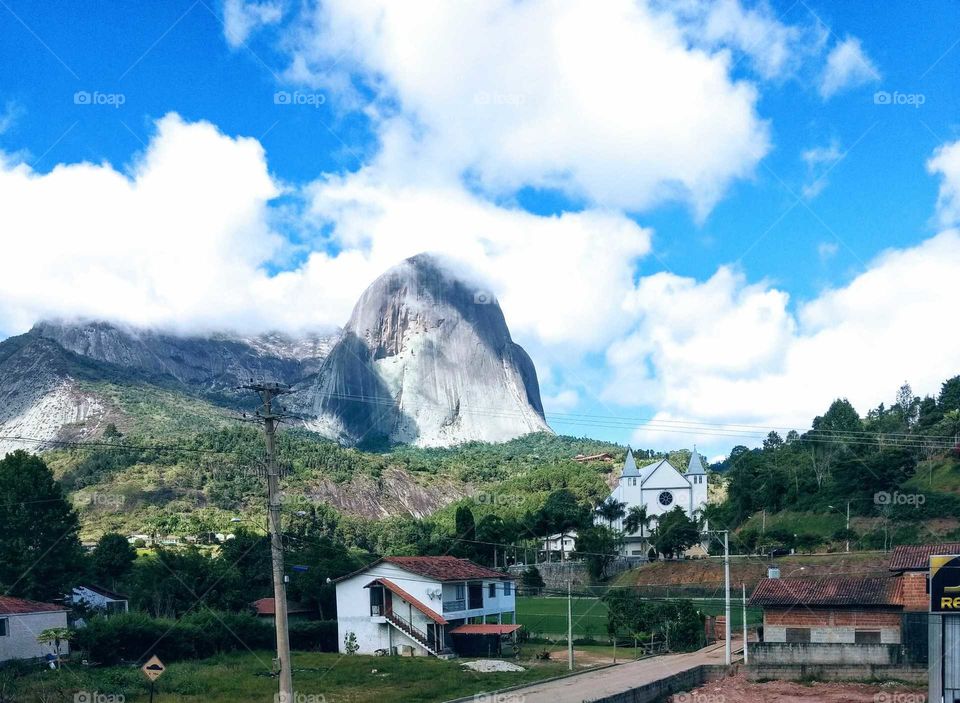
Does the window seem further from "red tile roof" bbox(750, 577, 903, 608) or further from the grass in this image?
the grass

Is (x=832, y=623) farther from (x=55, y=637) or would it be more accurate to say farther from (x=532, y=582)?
(x=532, y=582)

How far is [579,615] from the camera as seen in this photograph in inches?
2368

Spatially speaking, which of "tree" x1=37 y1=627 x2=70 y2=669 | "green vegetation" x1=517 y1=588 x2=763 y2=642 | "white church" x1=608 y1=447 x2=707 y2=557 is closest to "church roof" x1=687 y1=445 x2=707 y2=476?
"white church" x1=608 y1=447 x2=707 y2=557

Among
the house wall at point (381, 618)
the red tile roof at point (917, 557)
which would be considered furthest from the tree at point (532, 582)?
the red tile roof at point (917, 557)

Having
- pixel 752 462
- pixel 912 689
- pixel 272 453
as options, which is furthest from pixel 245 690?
pixel 752 462

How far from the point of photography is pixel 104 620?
123 ft

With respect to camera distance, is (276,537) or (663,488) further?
(663,488)

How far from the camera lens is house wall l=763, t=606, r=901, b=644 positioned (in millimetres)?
37594

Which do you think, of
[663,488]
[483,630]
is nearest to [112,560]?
[483,630]

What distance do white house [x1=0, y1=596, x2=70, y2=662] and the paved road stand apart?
19.3 meters

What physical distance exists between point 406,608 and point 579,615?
1978 cm

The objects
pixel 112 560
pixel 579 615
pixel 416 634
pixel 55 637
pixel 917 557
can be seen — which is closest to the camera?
pixel 55 637

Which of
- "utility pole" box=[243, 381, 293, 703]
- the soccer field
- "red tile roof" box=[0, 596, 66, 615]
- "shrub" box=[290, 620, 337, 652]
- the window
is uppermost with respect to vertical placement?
"utility pole" box=[243, 381, 293, 703]

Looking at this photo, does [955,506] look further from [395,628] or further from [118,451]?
[118,451]
